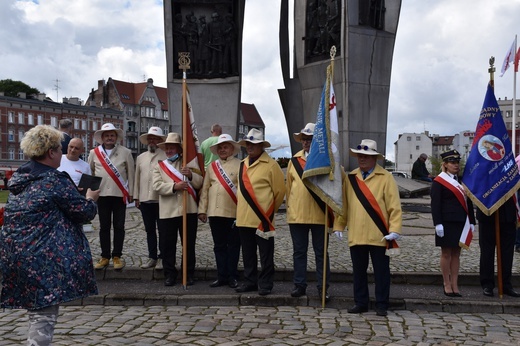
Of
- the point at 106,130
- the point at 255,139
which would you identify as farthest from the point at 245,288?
the point at 106,130

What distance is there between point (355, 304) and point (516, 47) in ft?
61.9

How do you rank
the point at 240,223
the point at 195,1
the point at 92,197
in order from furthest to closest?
the point at 195,1, the point at 240,223, the point at 92,197

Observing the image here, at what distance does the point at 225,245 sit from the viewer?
7.60 metres

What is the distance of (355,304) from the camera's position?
6641 millimetres

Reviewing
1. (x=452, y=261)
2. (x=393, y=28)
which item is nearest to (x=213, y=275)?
(x=452, y=261)

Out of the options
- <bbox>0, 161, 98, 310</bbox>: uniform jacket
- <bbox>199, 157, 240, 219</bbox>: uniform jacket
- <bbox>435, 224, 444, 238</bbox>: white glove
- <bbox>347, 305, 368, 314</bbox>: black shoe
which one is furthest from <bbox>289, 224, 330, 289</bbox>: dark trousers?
<bbox>0, 161, 98, 310</bbox>: uniform jacket

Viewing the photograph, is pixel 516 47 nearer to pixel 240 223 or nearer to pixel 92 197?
pixel 240 223

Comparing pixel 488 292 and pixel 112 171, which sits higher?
pixel 112 171

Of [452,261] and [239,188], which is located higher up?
[239,188]

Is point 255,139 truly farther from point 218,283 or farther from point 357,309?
point 357,309

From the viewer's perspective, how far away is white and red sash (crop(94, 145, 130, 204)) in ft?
26.4

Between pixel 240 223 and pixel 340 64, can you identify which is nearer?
pixel 240 223

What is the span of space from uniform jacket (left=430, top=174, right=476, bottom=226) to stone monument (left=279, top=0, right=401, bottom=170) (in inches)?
387

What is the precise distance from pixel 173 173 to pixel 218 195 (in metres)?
0.75
